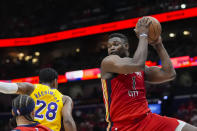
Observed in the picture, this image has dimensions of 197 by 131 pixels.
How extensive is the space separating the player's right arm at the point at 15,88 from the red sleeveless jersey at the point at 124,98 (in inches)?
40.1

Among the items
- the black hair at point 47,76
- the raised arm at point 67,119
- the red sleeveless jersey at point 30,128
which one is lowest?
the raised arm at point 67,119

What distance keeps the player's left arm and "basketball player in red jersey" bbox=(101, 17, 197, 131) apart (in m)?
0.22

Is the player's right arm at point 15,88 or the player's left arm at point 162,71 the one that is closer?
the player's right arm at point 15,88

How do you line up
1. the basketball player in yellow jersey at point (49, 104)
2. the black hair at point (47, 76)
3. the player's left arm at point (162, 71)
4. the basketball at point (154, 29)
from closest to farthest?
1. the basketball at point (154, 29)
2. the player's left arm at point (162, 71)
3. the basketball player in yellow jersey at point (49, 104)
4. the black hair at point (47, 76)

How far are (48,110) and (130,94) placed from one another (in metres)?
1.50

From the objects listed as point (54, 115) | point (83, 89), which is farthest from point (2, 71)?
point (54, 115)

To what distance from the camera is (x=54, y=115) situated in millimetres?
4086

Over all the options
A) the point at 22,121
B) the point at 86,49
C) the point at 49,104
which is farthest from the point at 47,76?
the point at 86,49

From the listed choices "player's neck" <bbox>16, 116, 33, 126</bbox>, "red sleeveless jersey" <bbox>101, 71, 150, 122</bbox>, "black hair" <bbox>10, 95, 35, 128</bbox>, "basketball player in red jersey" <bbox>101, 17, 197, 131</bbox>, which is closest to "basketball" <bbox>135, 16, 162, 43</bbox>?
"basketball player in red jersey" <bbox>101, 17, 197, 131</bbox>

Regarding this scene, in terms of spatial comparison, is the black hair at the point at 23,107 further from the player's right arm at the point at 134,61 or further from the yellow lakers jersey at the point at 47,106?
the yellow lakers jersey at the point at 47,106

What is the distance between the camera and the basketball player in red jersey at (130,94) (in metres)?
2.91

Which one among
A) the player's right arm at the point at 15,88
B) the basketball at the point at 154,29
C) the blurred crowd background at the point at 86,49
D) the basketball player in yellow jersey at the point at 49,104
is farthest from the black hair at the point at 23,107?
the blurred crowd background at the point at 86,49

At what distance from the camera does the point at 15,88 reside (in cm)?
326

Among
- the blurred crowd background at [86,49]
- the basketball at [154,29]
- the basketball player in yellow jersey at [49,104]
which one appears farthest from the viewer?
the blurred crowd background at [86,49]
